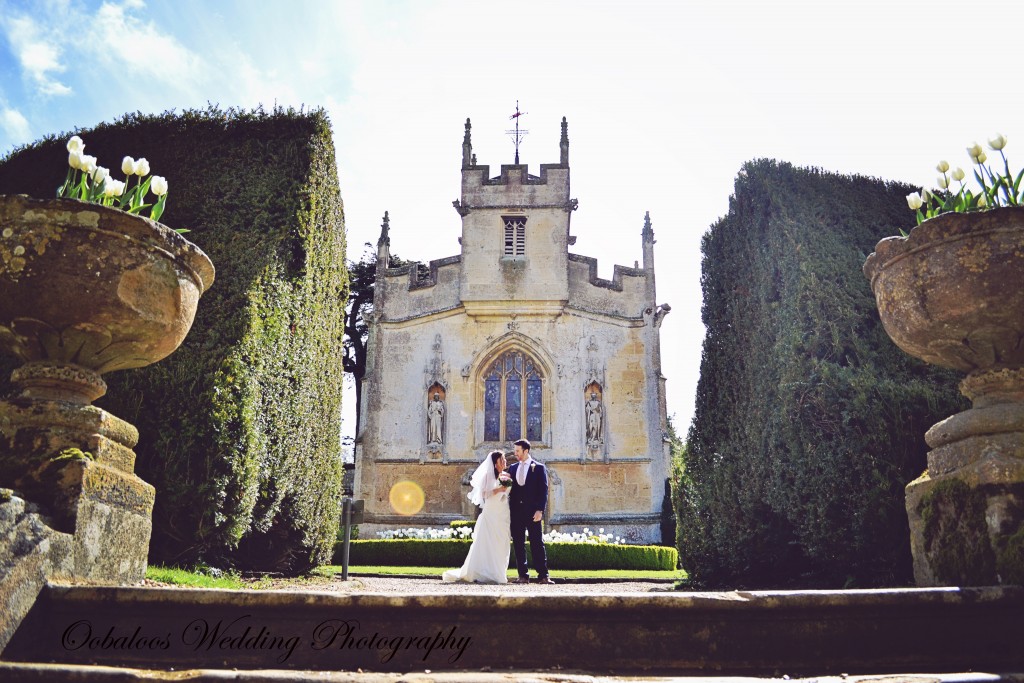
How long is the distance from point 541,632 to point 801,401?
4201 mm

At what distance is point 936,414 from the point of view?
5500 mm

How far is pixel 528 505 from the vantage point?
9312 mm

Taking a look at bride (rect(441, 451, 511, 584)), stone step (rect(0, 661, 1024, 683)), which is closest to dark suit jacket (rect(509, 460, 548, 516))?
bride (rect(441, 451, 511, 584))

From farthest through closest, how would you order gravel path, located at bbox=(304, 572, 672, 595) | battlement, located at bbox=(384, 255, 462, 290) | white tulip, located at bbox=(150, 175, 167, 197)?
battlement, located at bbox=(384, 255, 462, 290) < gravel path, located at bbox=(304, 572, 672, 595) < white tulip, located at bbox=(150, 175, 167, 197)

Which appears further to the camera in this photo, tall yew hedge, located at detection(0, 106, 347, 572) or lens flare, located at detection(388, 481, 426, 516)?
lens flare, located at detection(388, 481, 426, 516)

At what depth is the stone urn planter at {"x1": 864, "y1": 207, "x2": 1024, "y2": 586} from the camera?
3637mm

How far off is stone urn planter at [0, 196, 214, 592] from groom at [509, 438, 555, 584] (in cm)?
574

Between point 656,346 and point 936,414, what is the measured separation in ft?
53.1

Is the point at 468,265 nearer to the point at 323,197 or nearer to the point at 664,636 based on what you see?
the point at 323,197

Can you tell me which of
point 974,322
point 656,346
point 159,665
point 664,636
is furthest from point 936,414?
point 656,346

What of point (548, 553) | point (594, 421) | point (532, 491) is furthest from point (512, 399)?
point (532, 491)

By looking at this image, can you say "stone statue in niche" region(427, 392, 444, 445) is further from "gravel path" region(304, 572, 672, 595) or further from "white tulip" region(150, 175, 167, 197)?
"white tulip" region(150, 175, 167, 197)

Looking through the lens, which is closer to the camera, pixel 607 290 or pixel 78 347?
pixel 78 347

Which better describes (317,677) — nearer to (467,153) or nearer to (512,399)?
(512,399)
